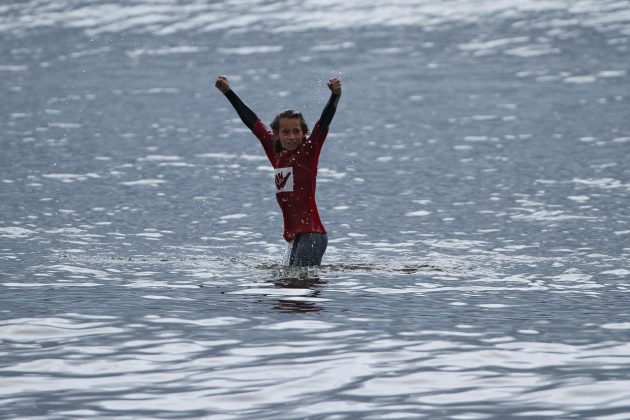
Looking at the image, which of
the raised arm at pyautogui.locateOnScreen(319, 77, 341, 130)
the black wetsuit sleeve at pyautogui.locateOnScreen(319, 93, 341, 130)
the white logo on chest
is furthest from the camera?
the white logo on chest

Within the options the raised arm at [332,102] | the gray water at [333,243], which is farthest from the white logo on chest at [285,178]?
the gray water at [333,243]

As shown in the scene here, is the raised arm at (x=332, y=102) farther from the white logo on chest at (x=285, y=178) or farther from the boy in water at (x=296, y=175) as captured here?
the white logo on chest at (x=285, y=178)

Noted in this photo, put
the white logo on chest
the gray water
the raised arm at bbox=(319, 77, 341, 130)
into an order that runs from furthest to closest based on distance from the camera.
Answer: the white logo on chest → the raised arm at bbox=(319, 77, 341, 130) → the gray water

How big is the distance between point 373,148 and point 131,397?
16555 millimetres

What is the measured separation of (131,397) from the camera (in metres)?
8.95

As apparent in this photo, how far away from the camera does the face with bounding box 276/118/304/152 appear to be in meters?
13.4

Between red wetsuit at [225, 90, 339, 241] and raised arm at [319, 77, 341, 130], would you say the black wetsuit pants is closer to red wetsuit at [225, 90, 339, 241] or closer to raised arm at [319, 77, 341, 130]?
red wetsuit at [225, 90, 339, 241]

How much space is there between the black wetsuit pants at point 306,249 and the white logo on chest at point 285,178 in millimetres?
516

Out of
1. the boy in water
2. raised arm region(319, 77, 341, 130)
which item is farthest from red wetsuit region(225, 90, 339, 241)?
raised arm region(319, 77, 341, 130)

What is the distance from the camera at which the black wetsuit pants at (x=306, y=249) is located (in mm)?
13633

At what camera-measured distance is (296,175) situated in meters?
13.6

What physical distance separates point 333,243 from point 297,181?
2701mm

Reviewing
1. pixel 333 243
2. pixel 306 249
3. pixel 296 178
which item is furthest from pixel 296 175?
pixel 333 243

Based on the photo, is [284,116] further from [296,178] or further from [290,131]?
[296,178]
